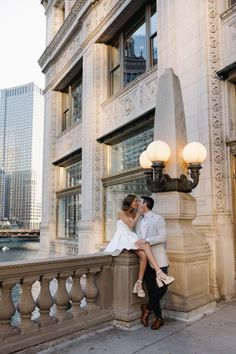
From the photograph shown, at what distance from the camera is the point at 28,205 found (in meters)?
118

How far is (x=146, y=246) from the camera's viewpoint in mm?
4855

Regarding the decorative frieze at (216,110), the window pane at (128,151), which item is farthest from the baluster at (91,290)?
the window pane at (128,151)

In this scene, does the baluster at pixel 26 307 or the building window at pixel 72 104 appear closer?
the baluster at pixel 26 307

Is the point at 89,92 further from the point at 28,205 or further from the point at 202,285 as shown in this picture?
the point at 28,205

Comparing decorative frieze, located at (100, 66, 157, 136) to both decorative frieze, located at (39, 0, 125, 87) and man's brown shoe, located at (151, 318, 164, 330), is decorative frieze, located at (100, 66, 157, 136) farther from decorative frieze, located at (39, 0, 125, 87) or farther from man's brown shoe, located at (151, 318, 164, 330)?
man's brown shoe, located at (151, 318, 164, 330)

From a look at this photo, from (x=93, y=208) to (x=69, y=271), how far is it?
8.51 m

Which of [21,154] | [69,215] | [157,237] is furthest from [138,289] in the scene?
[21,154]

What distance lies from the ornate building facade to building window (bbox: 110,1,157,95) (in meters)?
0.04

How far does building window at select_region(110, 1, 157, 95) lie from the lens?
10.9 metres

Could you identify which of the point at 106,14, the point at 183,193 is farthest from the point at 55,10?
the point at 183,193

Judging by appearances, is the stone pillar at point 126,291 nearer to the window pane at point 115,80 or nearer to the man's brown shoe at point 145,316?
the man's brown shoe at point 145,316

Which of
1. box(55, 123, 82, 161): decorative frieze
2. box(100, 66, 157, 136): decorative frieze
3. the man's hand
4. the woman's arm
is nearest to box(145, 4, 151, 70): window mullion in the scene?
box(100, 66, 157, 136): decorative frieze

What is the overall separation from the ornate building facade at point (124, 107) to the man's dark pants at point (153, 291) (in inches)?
79.6

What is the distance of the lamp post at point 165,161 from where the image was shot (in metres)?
5.67
